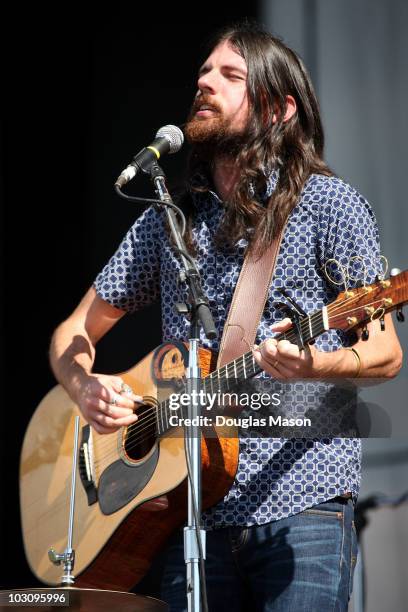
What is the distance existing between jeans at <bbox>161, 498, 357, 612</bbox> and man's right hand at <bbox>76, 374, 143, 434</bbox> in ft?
1.26

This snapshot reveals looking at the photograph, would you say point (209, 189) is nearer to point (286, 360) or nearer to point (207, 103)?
point (207, 103)

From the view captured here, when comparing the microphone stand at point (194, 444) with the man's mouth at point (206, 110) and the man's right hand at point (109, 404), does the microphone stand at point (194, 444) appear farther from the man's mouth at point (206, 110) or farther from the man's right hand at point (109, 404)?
the man's mouth at point (206, 110)

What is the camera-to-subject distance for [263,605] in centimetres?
236

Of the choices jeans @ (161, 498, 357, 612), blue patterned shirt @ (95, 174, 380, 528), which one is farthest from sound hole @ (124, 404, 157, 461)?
jeans @ (161, 498, 357, 612)

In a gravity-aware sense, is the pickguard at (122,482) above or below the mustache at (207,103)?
below

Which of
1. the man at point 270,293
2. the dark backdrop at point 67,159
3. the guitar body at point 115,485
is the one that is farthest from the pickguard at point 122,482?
the dark backdrop at point 67,159

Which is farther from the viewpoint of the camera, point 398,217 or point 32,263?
point 32,263

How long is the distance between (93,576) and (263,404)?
761 mm

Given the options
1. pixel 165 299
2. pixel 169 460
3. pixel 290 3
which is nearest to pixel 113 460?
pixel 169 460

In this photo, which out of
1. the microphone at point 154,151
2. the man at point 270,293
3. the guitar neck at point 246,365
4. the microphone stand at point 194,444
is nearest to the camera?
the microphone stand at point 194,444

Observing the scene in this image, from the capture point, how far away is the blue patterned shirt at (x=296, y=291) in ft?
7.91

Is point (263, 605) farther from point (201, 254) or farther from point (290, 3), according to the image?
point (290, 3)

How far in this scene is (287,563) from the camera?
232 cm

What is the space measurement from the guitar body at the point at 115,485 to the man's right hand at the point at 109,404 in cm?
11
